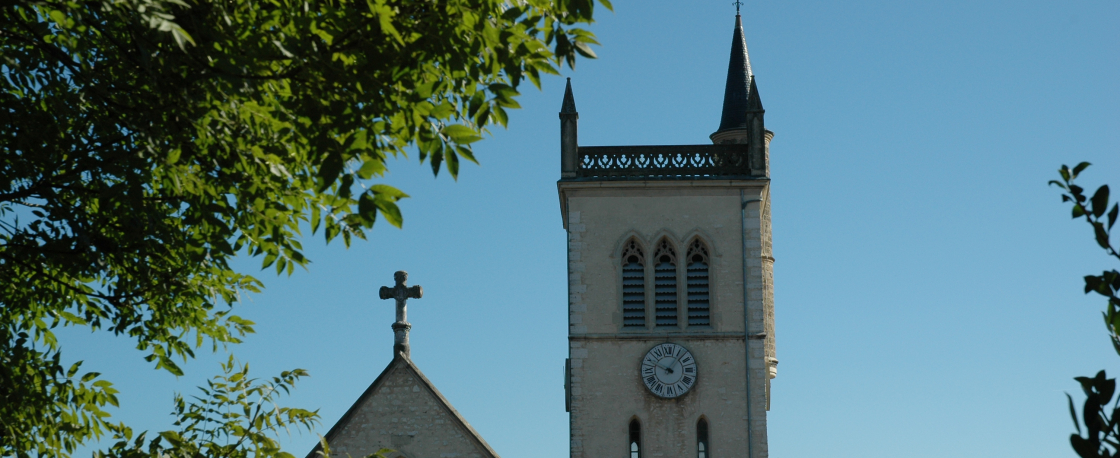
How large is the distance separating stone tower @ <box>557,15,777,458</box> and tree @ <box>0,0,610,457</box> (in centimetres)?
1824

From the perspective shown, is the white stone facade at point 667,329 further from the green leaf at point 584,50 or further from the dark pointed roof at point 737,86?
the green leaf at point 584,50

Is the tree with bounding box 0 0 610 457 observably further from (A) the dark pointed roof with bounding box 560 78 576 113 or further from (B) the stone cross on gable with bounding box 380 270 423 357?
(A) the dark pointed roof with bounding box 560 78 576 113

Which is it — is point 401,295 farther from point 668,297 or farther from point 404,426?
point 668,297

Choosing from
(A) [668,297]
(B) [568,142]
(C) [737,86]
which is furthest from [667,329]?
(C) [737,86]

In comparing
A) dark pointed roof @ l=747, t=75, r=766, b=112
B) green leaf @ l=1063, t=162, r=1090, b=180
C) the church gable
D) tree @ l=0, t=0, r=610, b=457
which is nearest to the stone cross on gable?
the church gable

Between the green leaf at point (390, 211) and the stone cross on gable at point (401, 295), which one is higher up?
the stone cross on gable at point (401, 295)

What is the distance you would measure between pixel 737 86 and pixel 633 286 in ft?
19.3

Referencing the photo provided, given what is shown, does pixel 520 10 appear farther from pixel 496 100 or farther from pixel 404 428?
pixel 404 428

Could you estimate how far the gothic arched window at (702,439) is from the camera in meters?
25.3

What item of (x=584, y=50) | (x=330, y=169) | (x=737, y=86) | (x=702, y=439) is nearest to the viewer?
(x=330, y=169)

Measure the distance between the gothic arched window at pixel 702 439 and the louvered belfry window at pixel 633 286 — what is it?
228 cm

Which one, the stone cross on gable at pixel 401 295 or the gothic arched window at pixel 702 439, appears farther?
the gothic arched window at pixel 702 439

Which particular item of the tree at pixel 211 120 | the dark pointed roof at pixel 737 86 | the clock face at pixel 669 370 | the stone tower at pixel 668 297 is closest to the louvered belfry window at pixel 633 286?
the stone tower at pixel 668 297

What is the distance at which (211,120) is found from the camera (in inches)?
259
